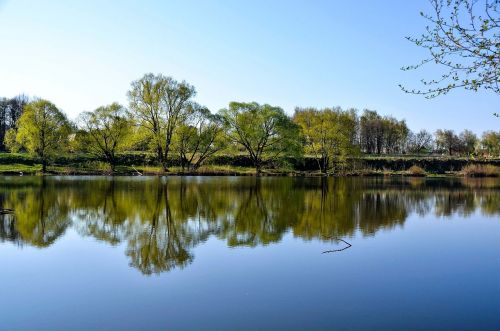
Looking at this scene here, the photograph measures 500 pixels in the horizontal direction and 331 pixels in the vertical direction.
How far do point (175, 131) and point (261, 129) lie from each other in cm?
1159

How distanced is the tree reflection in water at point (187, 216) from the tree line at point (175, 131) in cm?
2723

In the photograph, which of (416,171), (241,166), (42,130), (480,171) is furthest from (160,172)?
(480,171)

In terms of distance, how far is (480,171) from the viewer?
66500mm

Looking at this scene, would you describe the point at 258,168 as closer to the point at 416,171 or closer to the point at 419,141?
the point at 416,171

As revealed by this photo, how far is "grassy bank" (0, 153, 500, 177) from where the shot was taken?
180 feet

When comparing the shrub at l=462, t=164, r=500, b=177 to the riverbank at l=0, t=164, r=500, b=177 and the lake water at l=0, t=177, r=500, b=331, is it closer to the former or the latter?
the riverbank at l=0, t=164, r=500, b=177

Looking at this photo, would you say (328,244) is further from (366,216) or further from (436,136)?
(436,136)

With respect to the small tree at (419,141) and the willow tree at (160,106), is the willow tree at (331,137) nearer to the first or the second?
the willow tree at (160,106)

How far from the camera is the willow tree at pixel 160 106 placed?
55.5m

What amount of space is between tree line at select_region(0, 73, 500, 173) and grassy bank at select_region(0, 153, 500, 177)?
132 centimetres

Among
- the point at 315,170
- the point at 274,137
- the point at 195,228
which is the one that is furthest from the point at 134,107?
the point at 195,228

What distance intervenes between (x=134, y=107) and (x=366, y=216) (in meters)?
41.4

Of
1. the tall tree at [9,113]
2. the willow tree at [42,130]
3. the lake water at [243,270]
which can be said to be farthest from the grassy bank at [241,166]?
the lake water at [243,270]

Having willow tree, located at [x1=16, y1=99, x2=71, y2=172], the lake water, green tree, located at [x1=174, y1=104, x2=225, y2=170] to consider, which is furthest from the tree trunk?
the lake water
